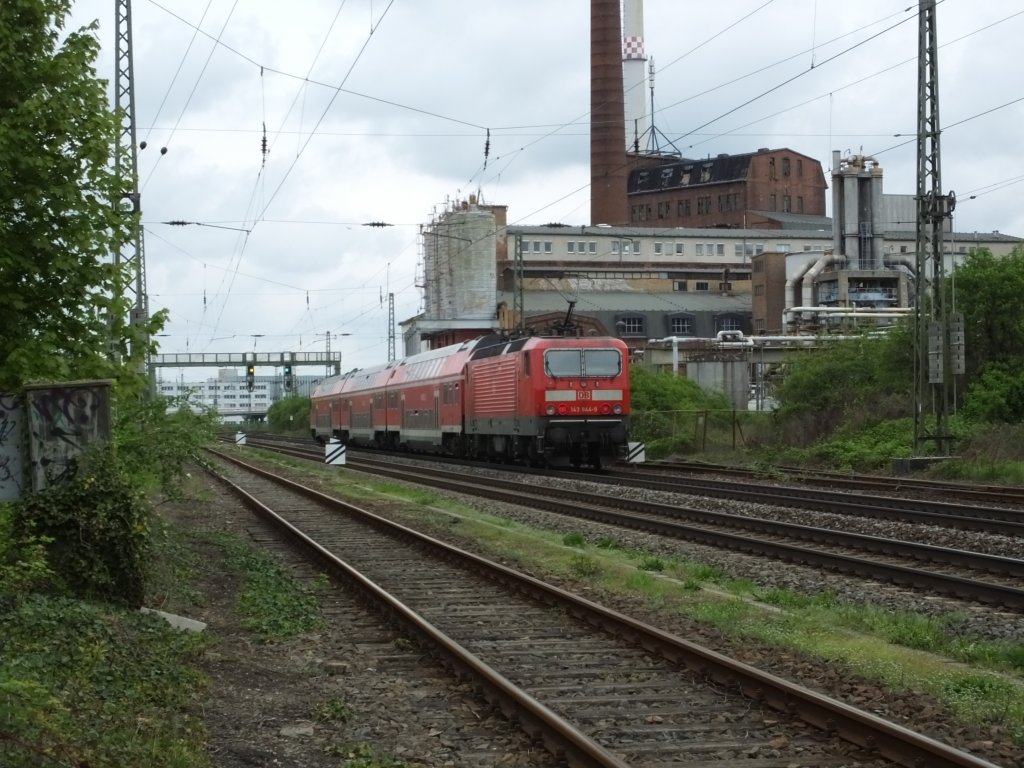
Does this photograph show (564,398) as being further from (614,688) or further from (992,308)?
(614,688)

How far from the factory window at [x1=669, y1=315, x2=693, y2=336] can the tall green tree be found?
8444cm

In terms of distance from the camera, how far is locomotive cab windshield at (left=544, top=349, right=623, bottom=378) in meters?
31.6

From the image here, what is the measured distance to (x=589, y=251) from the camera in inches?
4284

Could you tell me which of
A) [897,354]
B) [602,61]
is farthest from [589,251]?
[897,354]

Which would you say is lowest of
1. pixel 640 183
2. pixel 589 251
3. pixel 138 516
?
pixel 138 516

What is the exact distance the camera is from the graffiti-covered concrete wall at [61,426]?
10297 mm

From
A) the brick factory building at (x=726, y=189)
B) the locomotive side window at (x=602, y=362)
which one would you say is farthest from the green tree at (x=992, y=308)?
the brick factory building at (x=726, y=189)

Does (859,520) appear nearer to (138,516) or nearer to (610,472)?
(138,516)

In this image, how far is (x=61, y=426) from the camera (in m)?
10.4

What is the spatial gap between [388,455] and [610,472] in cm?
1948

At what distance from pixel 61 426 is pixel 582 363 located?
22.4m

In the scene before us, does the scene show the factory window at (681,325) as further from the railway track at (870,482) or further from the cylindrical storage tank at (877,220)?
the railway track at (870,482)

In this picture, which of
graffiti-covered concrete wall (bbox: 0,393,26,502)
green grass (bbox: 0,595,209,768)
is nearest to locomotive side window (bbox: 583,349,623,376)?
graffiti-covered concrete wall (bbox: 0,393,26,502)

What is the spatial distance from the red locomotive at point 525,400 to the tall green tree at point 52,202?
65.1 feet
